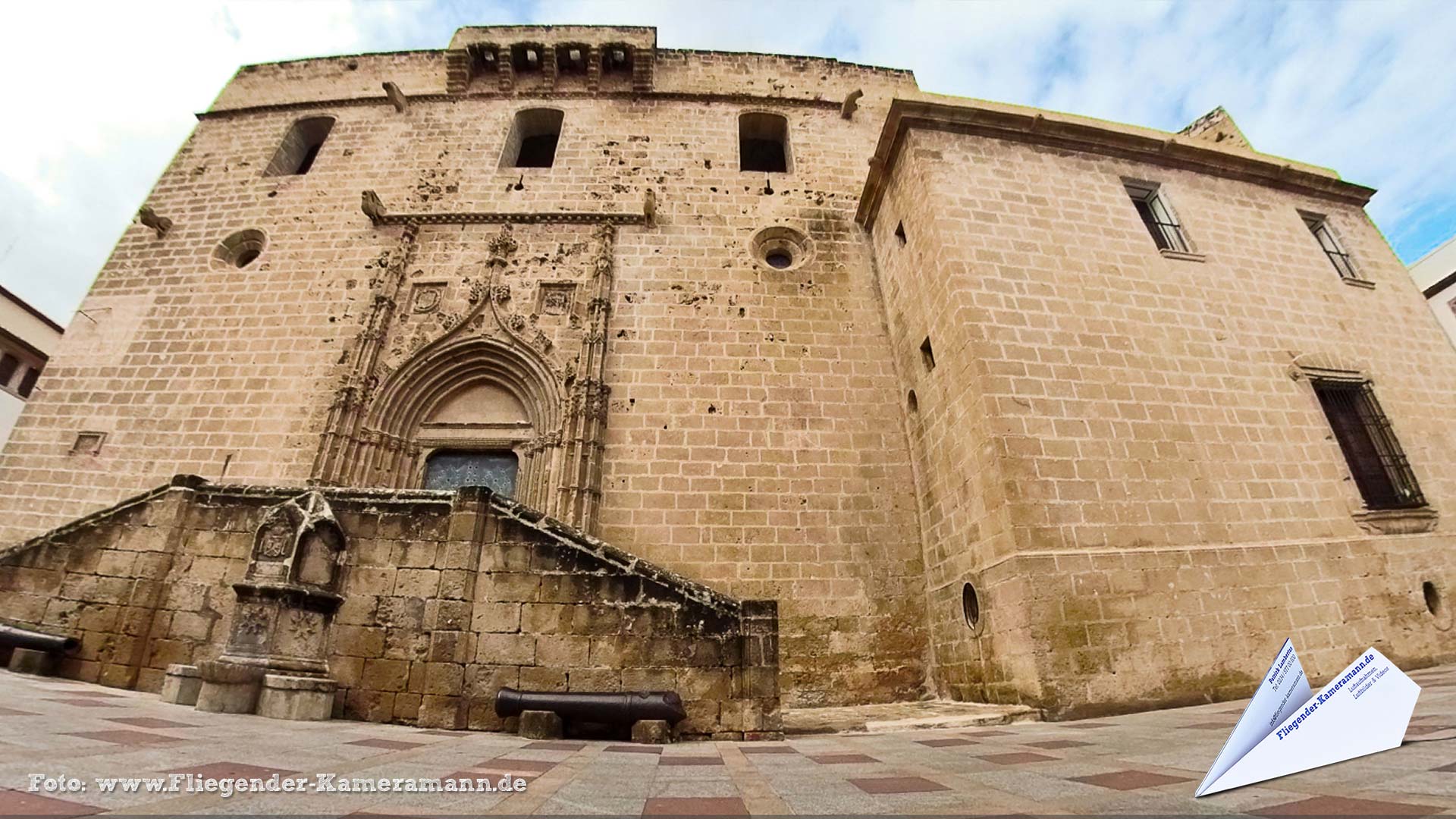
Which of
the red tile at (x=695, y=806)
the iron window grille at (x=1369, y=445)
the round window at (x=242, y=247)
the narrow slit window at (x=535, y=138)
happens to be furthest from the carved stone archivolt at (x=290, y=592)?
the iron window grille at (x=1369, y=445)

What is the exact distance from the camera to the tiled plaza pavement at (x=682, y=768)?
6.02ft

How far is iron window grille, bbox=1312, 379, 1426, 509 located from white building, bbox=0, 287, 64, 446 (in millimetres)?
26265

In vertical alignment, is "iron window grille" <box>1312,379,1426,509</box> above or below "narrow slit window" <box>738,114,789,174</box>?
below

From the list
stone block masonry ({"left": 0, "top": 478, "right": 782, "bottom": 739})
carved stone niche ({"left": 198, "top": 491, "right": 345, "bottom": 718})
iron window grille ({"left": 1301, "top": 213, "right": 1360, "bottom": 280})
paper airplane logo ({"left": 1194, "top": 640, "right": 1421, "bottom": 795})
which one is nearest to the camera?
paper airplane logo ({"left": 1194, "top": 640, "right": 1421, "bottom": 795})

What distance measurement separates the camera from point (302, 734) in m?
3.35

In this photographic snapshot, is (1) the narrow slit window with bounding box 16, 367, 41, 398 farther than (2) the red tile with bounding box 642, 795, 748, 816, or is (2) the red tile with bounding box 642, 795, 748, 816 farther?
(1) the narrow slit window with bounding box 16, 367, 41, 398

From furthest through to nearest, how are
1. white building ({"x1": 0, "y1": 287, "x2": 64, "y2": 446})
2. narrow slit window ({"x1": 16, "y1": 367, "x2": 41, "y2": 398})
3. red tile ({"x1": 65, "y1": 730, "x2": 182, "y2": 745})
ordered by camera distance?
narrow slit window ({"x1": 16, "y1": 367, "x2": 41, "y2": 398}) < white building ({"x1": 0, "y1": 287, "x2": 64, "y2": 446}) < red tile ({"x1": 65, "y1": 730, "x2": 182, "y2": 745})

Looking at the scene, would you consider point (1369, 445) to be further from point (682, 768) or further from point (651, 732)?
point (682, 768)

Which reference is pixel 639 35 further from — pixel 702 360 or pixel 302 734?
pixel 302 734

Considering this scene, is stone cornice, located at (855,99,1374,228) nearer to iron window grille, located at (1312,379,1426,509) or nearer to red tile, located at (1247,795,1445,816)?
iron window grille, located at (1312,379,1426,509)

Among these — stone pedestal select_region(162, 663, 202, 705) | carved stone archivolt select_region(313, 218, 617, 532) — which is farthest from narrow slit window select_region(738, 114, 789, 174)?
stone pedestal select_region(162, 663, 202, 705)

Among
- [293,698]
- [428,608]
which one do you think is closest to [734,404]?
[428,608]

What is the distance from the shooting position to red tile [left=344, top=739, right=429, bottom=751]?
308cm

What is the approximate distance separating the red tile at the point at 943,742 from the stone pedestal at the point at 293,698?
4.45 metres
